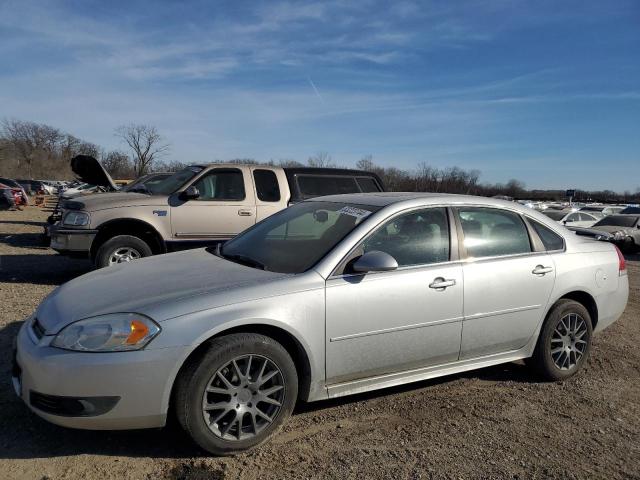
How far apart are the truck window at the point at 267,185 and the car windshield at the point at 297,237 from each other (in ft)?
11.9

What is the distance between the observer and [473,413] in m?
3.62

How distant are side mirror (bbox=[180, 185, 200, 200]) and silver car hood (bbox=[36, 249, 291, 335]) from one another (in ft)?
11.9

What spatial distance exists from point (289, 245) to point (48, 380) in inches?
71.3

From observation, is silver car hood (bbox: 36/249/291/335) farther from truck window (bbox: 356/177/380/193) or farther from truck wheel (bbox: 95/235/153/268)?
truck window (bbox: 356/177/380/193)

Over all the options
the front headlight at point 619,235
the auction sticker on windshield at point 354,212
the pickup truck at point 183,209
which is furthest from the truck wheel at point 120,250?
the front headlight at point 619,235

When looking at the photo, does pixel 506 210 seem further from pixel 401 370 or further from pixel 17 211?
pixel 17 211

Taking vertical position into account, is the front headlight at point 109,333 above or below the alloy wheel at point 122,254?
above

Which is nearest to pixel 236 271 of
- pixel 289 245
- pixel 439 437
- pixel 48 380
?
pixel 289 245

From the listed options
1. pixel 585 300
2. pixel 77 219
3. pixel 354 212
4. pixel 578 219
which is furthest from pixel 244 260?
pixel 578 219

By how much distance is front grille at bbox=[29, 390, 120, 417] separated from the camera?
8.69 ft

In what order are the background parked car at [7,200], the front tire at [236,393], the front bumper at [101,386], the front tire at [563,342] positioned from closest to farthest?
the front bumper at [101,386] → the front tire at [236,393] → the front tire at [563,342] → the background parked car at [7,200]

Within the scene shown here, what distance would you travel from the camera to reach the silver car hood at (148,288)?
9.39 feet

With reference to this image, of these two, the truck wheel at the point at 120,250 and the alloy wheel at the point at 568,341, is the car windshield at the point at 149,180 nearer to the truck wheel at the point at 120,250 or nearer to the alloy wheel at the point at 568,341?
the truck wheel at the point at 120,250

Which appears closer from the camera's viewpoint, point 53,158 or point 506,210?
point 506,210
